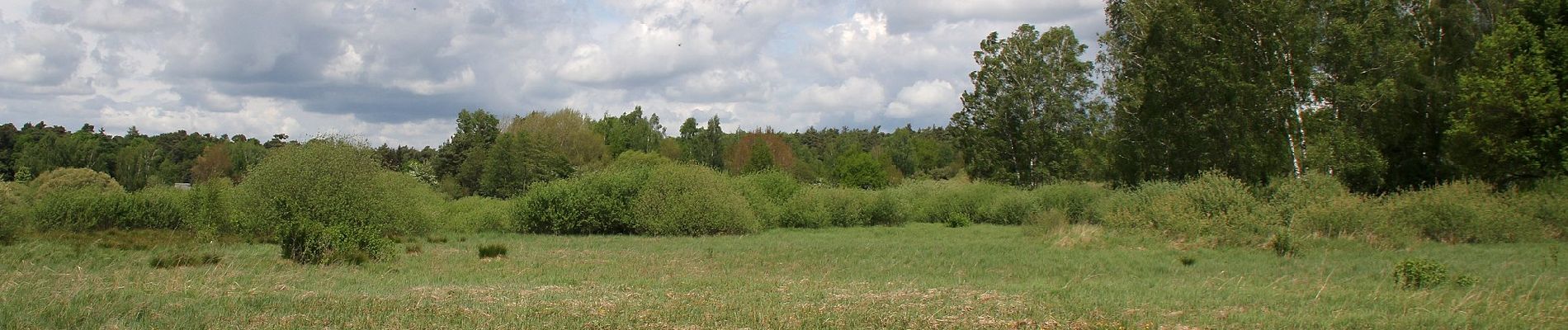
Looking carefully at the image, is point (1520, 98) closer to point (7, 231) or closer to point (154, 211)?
point (7, 231)

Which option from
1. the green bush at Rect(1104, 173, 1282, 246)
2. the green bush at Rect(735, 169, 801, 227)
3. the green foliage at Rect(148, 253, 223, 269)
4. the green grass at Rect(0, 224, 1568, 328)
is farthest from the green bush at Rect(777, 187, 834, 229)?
the green foliage at Rect(148, 253, 223, 269)

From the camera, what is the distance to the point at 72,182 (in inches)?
1617

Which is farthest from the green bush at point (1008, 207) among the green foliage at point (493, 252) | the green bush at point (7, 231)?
the green bush at point (7, 231)

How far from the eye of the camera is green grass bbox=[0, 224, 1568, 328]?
9320mm

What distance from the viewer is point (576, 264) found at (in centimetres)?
1838

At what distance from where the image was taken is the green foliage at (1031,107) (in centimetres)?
4425

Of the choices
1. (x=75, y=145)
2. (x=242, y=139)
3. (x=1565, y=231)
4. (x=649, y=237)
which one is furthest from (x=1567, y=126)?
(x=242, y=139)

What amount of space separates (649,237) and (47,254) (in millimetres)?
17004

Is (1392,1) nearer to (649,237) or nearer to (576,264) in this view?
(649,237)

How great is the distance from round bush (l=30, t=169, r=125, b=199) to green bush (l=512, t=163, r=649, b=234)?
17458 mm

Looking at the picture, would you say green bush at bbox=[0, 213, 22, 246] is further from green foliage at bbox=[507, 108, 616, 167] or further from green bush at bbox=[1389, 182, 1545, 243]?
green foliage at bbox=[507, 108, 616, 167]

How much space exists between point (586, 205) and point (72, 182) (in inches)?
1033

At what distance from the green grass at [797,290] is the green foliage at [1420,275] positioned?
1.21 feet

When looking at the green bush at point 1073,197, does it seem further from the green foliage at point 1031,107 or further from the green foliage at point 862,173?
the green foliage at point 862,173
